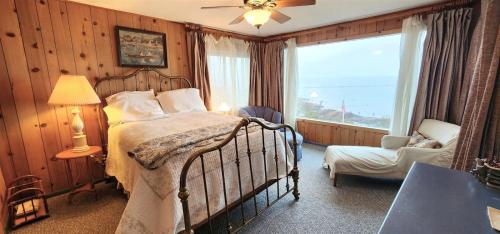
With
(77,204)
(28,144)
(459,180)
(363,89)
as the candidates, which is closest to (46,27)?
(28,144)

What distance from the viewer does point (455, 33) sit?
104 inches

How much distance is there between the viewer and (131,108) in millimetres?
2668

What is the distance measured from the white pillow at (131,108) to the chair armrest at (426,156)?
2889 mm

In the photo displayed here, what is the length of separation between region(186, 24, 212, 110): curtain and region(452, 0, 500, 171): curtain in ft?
10.8

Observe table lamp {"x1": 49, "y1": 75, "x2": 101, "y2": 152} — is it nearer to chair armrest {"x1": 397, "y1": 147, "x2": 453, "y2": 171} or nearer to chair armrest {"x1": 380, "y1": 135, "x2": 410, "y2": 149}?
chair armrest {"x1": 397, "y1": 147, "x2": 453, "y2": 171}

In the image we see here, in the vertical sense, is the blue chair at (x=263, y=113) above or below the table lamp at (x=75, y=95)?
below

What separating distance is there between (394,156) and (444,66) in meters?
Answer: 1.37

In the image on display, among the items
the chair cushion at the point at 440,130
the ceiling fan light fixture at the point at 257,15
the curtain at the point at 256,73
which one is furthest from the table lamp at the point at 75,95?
the chair cushion at the point at 440,130

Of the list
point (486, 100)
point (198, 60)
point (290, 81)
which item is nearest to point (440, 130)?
point (486, 100)

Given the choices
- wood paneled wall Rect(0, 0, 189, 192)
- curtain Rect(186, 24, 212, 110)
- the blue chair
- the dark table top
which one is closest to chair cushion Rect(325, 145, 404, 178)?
the dark table top

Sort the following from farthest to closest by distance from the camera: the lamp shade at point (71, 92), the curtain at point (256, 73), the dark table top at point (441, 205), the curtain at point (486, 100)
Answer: the curtain at point (256, 73)
the lamp shade at point (71, 92)
the curtain at point (486, 100)
the dark table top at point (441, 205)

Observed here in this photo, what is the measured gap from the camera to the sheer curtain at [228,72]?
3982 mm

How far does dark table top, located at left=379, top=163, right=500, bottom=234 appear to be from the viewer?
789 millimetres

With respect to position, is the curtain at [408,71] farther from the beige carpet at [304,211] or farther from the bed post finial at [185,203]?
the bed post finial at [185,203]
